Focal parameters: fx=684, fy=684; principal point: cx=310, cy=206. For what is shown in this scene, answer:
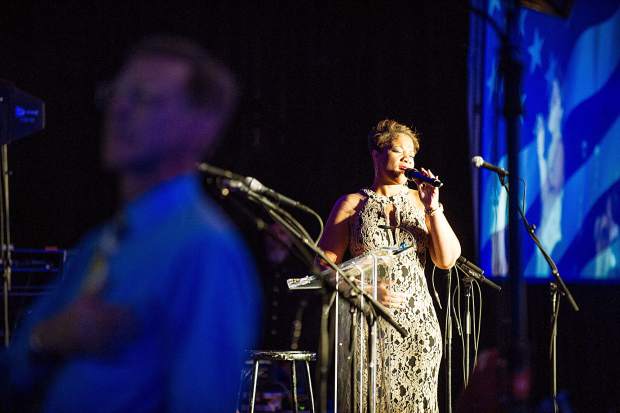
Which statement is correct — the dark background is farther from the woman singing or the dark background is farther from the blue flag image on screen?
the woman singing

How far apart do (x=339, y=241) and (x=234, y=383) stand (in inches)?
95.8

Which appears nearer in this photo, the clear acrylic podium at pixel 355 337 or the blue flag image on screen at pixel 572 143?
the clear acrylic podium at pixel 355 337

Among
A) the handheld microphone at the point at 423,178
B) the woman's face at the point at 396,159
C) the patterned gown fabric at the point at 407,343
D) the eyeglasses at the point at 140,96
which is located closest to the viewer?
the eyeglasses at the point at 140,96

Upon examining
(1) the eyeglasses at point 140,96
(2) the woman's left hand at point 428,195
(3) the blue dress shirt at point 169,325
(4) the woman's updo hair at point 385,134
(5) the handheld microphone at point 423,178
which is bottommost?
(3) the blue dress shirt at point 169,325

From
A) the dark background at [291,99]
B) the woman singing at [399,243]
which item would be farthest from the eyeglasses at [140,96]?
the dark background at [291,99]

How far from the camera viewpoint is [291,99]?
19.0ft

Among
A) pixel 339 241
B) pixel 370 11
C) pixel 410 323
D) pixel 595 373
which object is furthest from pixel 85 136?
pixel 595 373

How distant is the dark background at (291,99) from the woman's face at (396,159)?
1.77 metres

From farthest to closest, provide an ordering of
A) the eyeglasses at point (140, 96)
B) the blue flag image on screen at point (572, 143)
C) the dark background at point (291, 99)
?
1. the dark background at point (291, 99)
2. the blue flag image on screen at point (572, 143)
3. the eyeglasses at point (140, 96)

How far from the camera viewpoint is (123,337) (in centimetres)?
117

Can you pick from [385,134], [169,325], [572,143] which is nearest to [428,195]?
[385,134]

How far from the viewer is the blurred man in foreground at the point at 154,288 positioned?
1166 millimetres

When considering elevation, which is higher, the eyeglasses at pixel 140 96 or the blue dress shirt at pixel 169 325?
the eyeglasses at pixel 140 96

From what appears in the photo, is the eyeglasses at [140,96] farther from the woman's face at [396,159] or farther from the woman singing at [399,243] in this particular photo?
the woman's face at [396,159]
